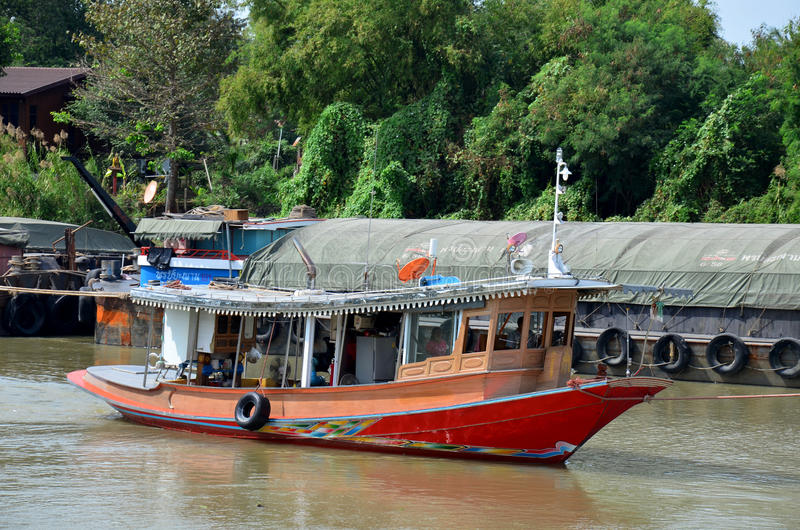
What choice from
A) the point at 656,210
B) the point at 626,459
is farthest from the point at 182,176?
the point at 626,459

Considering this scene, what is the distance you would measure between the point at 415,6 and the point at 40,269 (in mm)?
15329

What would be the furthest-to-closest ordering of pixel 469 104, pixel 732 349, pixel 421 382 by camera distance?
pixel 469 104 < pixel 732 349 < pixel 421 382

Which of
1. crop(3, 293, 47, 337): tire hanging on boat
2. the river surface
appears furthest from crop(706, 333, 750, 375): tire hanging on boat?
crop(3, 293, 47, 337): tire hanging on boat

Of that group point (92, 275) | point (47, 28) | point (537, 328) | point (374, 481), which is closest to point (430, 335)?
point (537, 328)

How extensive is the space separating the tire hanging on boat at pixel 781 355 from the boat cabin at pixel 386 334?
7745mm

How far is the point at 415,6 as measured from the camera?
3378 cm

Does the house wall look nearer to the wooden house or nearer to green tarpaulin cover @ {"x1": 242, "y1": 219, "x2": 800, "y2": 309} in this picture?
the wooden house

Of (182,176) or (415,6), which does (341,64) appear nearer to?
(415,6)

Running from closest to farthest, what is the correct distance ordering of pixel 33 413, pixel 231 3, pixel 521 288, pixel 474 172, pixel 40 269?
1. pixel 521 288
2. pixel 33 413
3. pixel 40 269
4. pixel 474 172
5. pixel 231 3

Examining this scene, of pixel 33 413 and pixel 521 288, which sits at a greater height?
pixel 521 288

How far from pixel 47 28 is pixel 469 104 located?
26.6 m

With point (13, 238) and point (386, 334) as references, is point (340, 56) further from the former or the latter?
point (386, 334)

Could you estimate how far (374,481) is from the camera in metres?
11.1

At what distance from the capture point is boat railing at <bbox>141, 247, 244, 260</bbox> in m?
25.8
